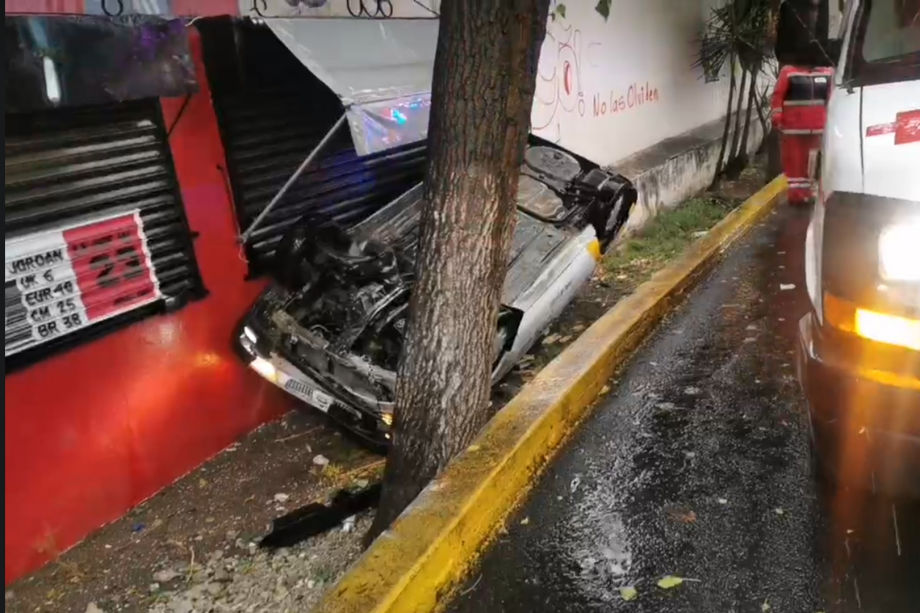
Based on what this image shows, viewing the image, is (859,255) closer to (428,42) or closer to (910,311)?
(910,311)

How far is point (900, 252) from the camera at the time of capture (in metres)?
2.24

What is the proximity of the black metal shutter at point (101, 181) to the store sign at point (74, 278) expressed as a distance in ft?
0.16

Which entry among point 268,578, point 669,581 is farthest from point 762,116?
point 268,578

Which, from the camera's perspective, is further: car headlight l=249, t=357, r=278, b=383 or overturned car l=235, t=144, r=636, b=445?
car headlight l=249, t=357, r=278, b=383

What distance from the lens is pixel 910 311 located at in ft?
7.31

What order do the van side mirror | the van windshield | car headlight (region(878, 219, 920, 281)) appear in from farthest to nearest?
the van side mirror, the van windshield, car headlight (region(878, 219, 920, 281))

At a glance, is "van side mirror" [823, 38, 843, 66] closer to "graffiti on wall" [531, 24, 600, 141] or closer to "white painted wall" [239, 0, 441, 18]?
"white painted wall" [239, 0, 441, 18]

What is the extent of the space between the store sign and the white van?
348 cm

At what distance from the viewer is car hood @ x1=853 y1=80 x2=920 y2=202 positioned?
7.47 ft

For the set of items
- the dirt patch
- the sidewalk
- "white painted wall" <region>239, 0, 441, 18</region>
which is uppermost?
"white painted wall" <region>239, 0, 441, 18</region>

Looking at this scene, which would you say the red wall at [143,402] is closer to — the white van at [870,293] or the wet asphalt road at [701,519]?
the wet asphalt road at [701,519]

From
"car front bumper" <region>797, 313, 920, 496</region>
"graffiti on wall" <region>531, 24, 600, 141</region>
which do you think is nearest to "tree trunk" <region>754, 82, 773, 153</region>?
"graffiti on wall" <region>531, 24, 600, 141</region>

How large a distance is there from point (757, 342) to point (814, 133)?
7.60ft

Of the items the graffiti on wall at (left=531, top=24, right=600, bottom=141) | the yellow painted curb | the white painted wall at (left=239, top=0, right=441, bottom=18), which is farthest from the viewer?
the graffiti on wall at (left=531, top=24, right=600, bottom=141)
